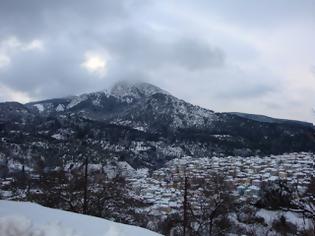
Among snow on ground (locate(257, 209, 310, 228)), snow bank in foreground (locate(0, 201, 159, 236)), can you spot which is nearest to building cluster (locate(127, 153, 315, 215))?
snow on ground (locate(257, 209, 310, 228))

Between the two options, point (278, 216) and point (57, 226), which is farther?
point (278, 216)

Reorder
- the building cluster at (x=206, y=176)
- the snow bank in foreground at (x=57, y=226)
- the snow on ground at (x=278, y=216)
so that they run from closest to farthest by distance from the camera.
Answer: the snow bank in foreground at (x=57, y=226), the snow on ground at (x=278, y=216), the building cluster at (x=206, y=176)

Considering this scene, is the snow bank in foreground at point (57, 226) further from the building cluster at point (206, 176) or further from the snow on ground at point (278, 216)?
the snow on ground at point (278, 216)

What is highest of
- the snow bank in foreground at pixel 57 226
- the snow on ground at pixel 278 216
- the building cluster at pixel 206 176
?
the snow bank in foreground at pixel 57 226

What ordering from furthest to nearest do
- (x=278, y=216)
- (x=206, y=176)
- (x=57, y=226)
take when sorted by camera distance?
(x=206, y=176) < (x=278, y=216) < (x=57, y=226)

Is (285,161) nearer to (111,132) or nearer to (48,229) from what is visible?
(111,132)

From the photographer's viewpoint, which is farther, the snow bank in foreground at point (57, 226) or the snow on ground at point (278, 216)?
the snow on ground at point (278, 216)

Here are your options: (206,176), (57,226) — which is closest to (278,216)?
(206,176)

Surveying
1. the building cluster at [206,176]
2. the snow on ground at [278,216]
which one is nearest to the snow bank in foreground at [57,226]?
the building cluster at [206,176]

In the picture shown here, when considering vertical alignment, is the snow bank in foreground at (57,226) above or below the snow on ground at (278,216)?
above

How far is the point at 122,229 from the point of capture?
318 inches

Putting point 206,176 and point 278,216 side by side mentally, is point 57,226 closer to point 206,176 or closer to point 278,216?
point 278,216

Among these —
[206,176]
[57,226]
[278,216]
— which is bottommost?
[278,216]

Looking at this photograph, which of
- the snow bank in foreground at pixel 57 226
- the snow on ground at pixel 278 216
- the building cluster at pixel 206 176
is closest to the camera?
the snow bank in foreground at pixel 57 226
